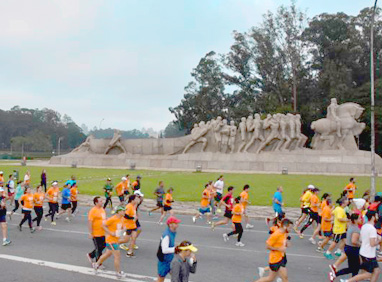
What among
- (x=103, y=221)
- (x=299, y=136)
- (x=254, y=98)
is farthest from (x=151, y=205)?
(x=254, y=98)

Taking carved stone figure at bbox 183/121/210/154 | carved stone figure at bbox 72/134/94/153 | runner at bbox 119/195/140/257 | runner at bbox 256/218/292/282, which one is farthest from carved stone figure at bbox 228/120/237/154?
runner at bbox 256/218/292/282

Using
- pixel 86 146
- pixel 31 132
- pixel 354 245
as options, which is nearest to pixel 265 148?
pixel 86 146

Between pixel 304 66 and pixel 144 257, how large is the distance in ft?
154

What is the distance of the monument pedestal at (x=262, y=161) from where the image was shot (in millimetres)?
28281

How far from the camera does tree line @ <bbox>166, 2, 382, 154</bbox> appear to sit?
146 feet

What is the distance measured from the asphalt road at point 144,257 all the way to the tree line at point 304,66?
3564 centimetres

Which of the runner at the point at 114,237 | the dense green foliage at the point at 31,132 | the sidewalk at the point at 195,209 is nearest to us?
the runner at the point at 114,237

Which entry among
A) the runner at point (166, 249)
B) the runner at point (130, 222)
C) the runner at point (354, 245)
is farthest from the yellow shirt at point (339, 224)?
the runner at point (130, 222)

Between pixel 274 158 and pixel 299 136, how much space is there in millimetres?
3022

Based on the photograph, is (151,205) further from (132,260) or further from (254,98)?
(254,98)

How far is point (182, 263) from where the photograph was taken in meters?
4.47

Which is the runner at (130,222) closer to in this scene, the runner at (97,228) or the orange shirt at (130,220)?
the orange shirt at (130,220)

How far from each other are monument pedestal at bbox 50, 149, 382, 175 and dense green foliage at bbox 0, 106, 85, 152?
4274 cm

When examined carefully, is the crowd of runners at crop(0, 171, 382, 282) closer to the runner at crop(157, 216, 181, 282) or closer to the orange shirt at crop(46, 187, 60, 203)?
the runner at crop(157, 216, 181, 282)
